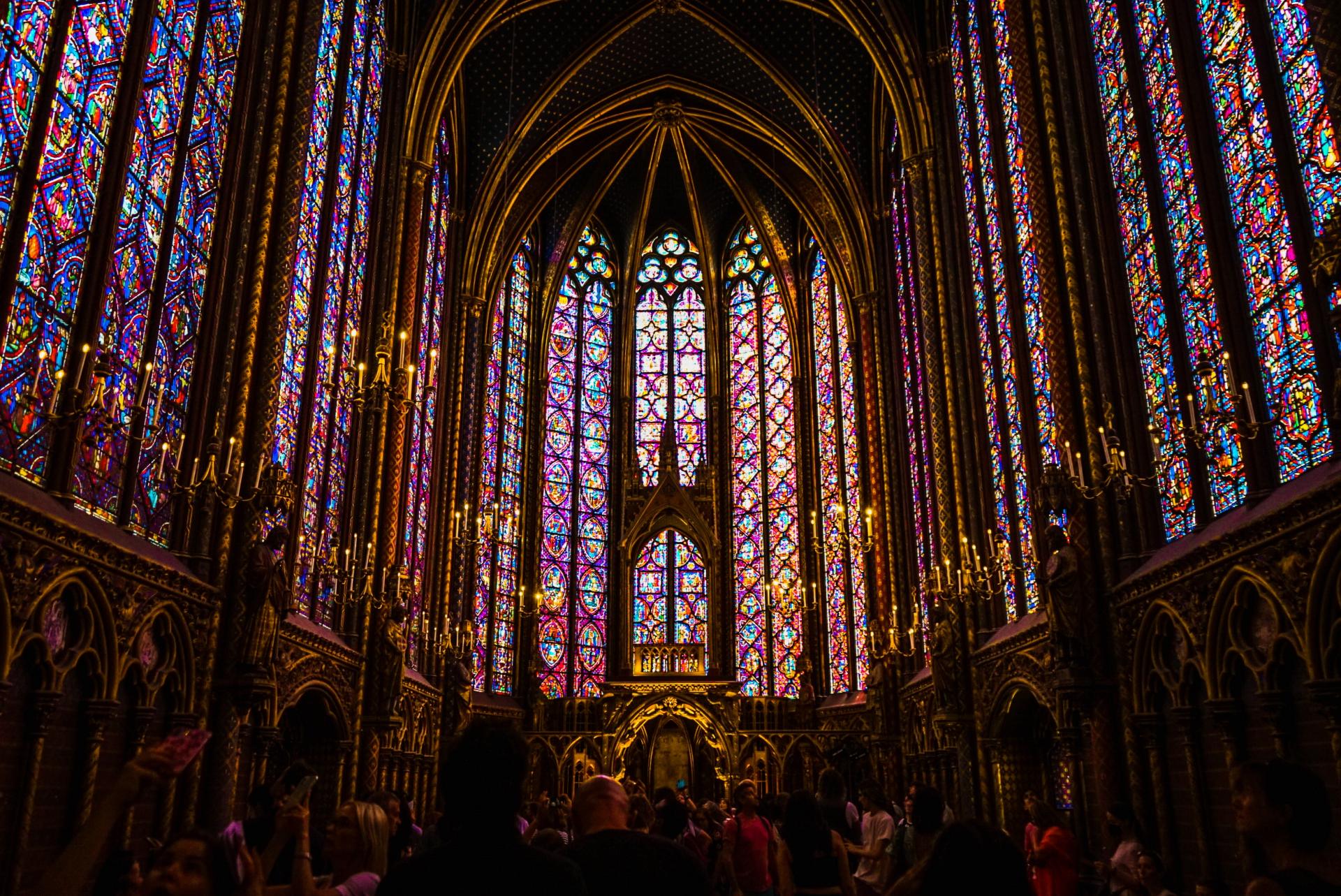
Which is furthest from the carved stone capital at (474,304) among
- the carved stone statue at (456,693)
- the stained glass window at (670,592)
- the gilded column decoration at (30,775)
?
the gilded column decoration at (30,775)

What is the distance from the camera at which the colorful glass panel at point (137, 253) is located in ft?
35.4

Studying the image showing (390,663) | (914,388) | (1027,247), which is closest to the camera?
(1027,247)

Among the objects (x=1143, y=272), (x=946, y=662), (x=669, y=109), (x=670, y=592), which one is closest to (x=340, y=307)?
(x=946, y=662)

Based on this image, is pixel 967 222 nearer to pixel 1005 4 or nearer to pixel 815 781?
pixel 1005 4

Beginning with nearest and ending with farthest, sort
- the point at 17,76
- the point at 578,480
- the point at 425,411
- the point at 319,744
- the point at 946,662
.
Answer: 1. the point at 17,76
2. the point at 319,744
3. the point at 946,662
4. the point at 425,411
5. the point at 578,480

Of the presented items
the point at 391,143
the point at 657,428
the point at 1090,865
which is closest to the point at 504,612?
the point at 657,428

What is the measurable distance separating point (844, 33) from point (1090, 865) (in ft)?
70.2

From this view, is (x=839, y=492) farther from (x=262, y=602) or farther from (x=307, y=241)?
(x=262, y=602)

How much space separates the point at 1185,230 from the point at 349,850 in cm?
1124

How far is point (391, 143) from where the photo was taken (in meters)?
21.7

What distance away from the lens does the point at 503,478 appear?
31.6 metres

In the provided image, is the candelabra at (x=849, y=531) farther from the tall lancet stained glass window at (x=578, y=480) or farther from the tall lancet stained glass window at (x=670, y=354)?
the tall lancet stained glass window at (x=578, y=480)

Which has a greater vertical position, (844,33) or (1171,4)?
(844,33)

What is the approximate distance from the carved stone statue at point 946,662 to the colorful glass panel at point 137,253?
530 inches
